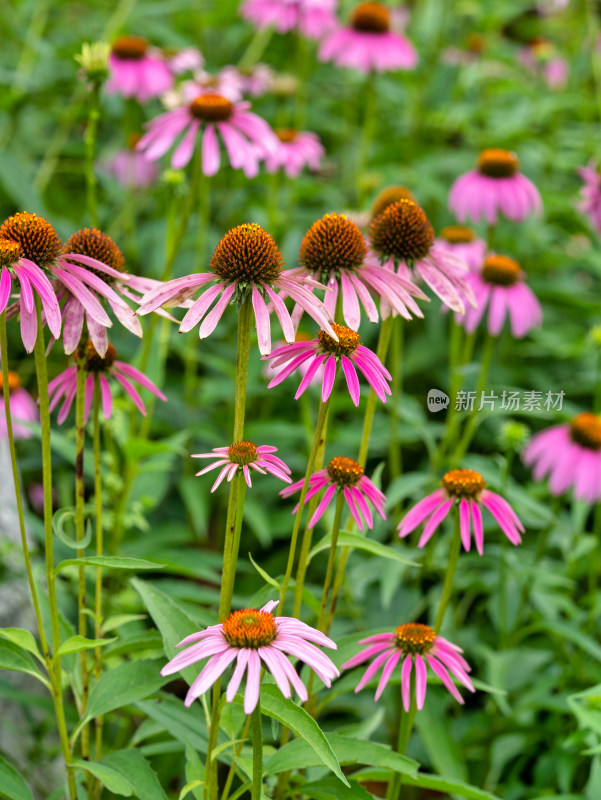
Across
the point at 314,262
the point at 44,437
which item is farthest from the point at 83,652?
the point at 314,262

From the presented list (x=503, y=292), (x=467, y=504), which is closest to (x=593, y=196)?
(x=503, y=292)

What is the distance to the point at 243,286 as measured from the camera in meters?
0.92

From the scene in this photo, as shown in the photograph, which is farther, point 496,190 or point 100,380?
point 496,190

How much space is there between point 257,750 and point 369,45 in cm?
227

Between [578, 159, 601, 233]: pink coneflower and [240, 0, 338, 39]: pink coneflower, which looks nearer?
[578, 159, 601, 233]: pink coneflower

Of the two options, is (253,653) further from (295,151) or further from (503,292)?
(295,151)

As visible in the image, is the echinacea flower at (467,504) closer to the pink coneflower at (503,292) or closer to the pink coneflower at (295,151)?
the pink coneflower at (503,292)

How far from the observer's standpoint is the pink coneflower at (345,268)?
3.39 feet

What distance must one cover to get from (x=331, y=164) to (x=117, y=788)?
2.57 metres

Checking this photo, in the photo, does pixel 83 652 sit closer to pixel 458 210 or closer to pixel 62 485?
pixel 62 485

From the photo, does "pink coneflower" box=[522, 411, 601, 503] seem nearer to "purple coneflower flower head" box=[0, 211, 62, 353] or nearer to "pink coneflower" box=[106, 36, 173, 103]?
"purple coneflower flower head" box=[0, 211, 62, 353]

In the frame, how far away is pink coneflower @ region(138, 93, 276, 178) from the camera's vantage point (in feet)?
5.74

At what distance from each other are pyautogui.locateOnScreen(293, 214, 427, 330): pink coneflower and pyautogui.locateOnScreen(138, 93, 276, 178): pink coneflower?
2.40 feet

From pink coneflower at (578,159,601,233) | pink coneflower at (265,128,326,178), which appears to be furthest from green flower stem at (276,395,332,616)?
pink coneflower at (578,159,601,233)
